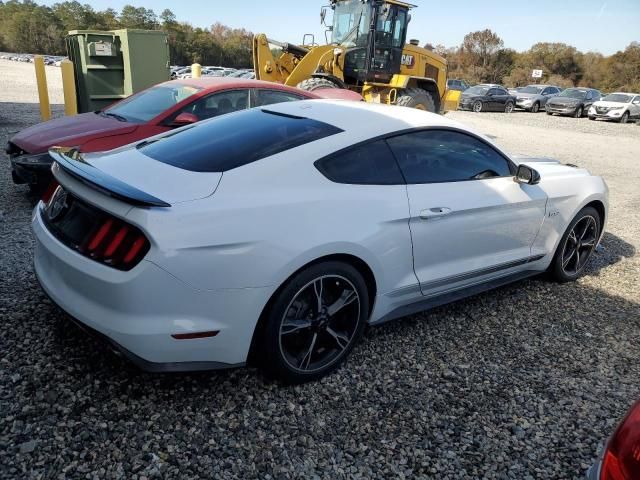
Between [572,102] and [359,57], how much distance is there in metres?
19.0

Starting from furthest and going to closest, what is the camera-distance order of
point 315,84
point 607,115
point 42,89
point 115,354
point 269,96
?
point 607,115, point 315,84, point 42,89, point 269,96, point 115,354

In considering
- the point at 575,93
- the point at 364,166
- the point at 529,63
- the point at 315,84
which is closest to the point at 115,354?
the point at 364,166

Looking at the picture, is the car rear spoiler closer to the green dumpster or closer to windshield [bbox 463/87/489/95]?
the green dumpster

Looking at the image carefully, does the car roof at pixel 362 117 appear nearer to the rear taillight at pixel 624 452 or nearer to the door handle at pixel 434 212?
the door handle at pixel 434 212

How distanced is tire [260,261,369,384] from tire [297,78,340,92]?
830 cm

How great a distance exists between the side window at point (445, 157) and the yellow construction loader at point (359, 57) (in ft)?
25.8

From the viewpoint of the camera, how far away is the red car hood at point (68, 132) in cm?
512

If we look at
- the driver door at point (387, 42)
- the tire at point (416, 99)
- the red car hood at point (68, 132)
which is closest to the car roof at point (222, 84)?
the red car hood at point (68, 132)

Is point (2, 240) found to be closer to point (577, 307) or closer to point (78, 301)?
point (78, 301)

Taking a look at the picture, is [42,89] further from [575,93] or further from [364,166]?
[575,93]

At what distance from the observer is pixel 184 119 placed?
17.7 ft

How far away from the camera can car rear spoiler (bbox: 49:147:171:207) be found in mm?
2230

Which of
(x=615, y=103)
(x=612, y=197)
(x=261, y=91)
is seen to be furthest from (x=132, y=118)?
(x=615, y=103)

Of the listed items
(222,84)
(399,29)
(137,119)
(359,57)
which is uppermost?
(399,29)
